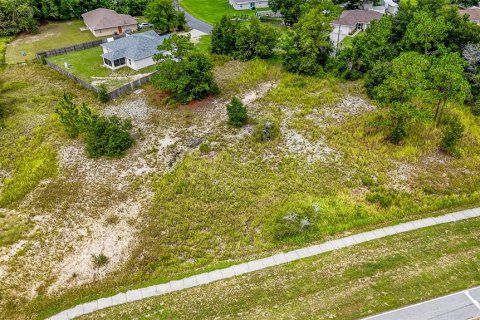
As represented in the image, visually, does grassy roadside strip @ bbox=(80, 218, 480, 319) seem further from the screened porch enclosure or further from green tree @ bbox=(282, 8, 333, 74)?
the screened porch enclosure

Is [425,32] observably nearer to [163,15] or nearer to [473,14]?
[473,14]

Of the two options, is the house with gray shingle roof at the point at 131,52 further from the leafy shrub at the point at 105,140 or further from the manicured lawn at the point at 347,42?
the manicured lawn at the point at 347,42

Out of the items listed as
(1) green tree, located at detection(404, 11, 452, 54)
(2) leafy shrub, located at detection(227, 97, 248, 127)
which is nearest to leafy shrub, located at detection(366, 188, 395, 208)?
(2) leafy shrub, located at detection(227, 97, 248, 127)

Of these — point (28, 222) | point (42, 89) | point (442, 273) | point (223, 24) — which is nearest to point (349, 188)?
point (442, 273)

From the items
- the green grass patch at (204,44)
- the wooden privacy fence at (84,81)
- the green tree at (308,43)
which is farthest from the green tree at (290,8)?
the wooden privacy fence at (84,81)

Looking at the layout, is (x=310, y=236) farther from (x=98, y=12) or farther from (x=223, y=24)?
(x=98, y=12)
